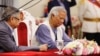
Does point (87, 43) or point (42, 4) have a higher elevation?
point (42, 4)

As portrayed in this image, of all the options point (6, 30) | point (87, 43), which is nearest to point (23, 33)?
point (6, 30)

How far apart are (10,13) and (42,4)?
266cm

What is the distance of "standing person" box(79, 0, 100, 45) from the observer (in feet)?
12.8

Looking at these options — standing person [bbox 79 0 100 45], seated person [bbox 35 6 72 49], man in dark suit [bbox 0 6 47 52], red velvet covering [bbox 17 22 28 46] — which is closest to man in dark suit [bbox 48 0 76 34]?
standing person [bbox 79 0 100 45]

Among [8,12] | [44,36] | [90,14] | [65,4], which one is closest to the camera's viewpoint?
A: [8,12]

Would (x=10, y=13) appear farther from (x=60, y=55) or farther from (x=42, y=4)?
(x=42, y=4)

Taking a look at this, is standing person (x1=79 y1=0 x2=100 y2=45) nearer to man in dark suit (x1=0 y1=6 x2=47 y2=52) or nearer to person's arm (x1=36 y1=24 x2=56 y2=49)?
person's arm (x1=36 y1=24 x2=56 y2=49)

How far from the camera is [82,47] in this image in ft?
6.99

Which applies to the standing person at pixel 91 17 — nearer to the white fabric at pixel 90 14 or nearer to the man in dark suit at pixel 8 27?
the white fabric at pixel 90 14

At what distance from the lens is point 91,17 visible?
155 inches

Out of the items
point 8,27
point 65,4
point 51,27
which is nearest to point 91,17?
point 65,4

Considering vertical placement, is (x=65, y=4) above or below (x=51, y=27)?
above

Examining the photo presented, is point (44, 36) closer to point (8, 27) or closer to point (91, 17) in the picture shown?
point (8, 27)

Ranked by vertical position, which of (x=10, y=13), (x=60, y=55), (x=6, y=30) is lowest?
(x=60, y=55)
